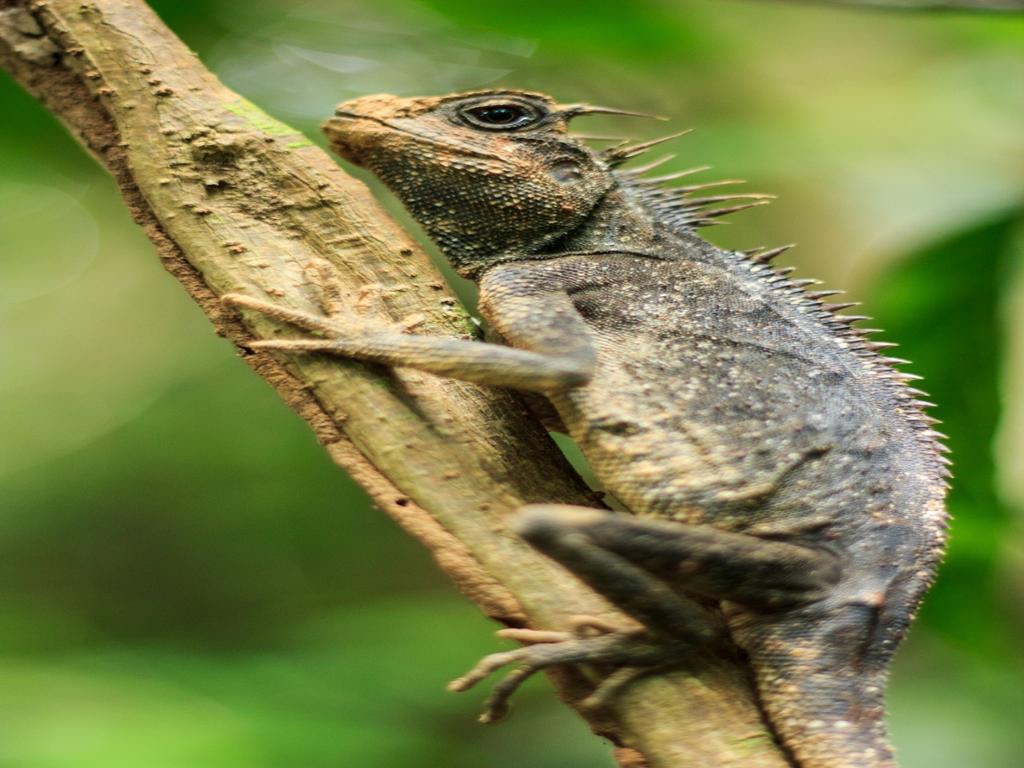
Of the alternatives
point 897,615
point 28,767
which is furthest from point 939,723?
point 28,767

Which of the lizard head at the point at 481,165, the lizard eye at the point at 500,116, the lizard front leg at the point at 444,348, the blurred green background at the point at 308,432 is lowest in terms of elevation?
the blurred green background at the point at 308,432

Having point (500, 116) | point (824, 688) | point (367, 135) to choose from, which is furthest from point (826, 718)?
point (367, 135)

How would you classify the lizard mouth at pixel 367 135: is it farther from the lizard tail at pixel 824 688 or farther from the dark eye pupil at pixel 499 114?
the lizard tail at pixel 824 688

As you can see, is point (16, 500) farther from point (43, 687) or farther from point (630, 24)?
point (630, 24)

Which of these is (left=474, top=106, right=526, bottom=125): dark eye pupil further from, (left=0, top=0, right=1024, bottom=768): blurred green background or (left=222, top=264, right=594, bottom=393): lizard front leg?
(left=0, top=0, right=1024, bottom=768): blurred green background

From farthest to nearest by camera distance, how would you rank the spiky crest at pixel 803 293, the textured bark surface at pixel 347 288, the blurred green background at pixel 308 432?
the blurred green background at pixel 308 432 < the spiky crest at pixel 803 293 < the textured bark surface at pixel 347 288

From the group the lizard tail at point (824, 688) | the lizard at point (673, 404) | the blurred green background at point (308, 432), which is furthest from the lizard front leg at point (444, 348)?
the blurred green background at point (308, 432)
